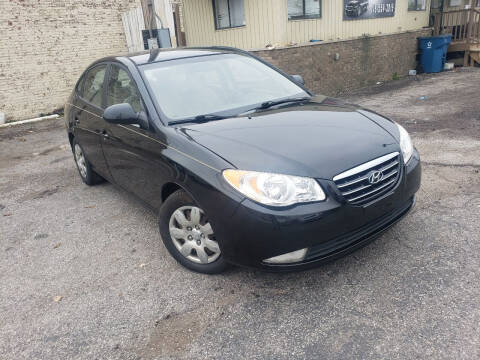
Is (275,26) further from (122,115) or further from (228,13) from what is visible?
(122,115)

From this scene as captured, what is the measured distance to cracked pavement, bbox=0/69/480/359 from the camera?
2.46 meters

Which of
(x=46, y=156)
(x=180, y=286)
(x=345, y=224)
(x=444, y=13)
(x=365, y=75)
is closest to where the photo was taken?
(x=345, y=224)

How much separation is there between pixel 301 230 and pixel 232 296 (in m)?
0.80

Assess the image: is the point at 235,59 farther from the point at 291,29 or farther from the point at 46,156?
the point at 291,29

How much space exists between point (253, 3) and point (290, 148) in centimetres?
1013

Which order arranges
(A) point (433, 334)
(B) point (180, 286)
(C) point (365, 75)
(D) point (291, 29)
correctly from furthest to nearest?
(C) point (365, 75), (D) point (291, 29), (B) point (180, 286), (A) point (433, 334)

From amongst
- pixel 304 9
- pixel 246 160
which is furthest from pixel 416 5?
pixel 246 160

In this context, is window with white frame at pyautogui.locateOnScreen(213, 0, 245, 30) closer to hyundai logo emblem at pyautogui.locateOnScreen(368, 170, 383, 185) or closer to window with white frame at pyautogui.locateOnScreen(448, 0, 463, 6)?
window with white frame at pyautogui.locateOnScreen(448, 0, 463, 6)

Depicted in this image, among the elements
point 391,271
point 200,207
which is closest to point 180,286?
point 200,207

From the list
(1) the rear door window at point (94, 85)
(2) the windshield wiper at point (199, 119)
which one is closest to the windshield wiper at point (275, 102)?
(2) the windshield wiper at point (199, 119)

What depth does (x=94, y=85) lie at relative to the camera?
4715 millimetres

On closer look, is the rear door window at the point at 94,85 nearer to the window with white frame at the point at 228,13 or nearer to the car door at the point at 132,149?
the car door at the point at 132,149

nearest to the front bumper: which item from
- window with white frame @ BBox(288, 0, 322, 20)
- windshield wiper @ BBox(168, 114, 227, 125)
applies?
windshield wiper @ BBox(168, 114, 227, 125)

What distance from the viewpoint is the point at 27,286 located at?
10.9 ft
